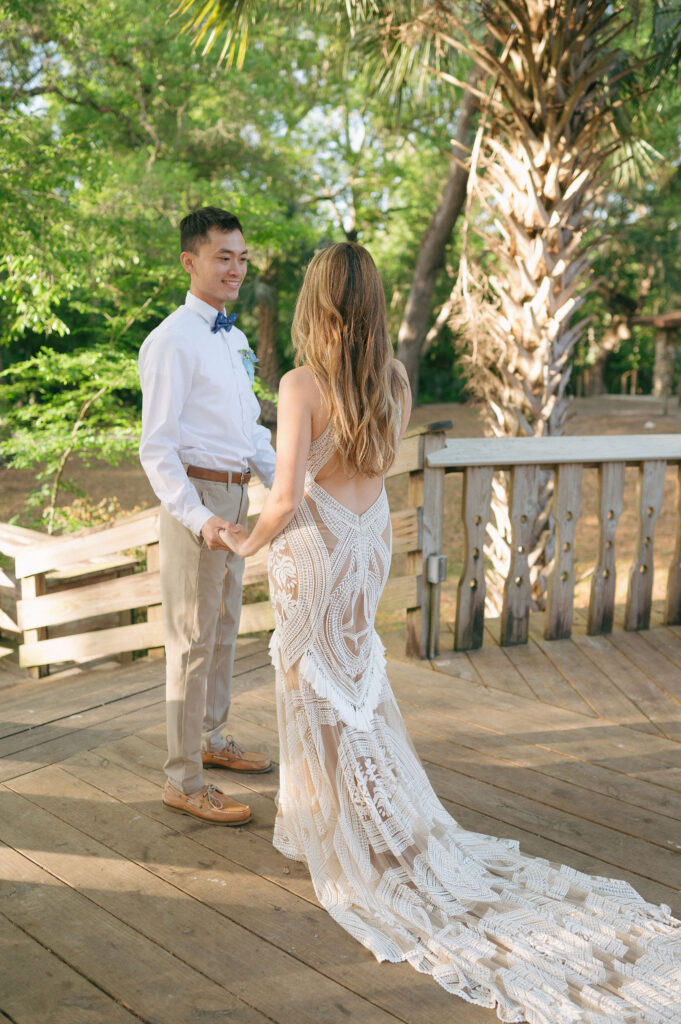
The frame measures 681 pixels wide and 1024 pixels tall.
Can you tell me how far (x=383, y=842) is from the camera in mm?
2299

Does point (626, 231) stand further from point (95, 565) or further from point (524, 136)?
point (95, 565)

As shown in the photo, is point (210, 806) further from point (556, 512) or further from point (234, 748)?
point (556, 512)

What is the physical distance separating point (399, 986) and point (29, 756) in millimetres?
1735

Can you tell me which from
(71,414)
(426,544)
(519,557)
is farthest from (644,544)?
(71,414)

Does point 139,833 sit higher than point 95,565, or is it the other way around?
point 95,565

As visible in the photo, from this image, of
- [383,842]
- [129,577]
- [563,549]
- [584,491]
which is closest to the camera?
[383,842]

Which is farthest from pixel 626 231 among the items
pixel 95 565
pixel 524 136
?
pixel 95 565

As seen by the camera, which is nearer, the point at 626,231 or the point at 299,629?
the point at 299,629

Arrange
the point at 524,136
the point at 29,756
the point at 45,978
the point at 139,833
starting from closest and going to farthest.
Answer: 1. the point at 45,978
2. the point at 139,833
3. the point at 29,756
4. the point at 524,136

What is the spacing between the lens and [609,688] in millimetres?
3750

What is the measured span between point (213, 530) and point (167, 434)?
32 centimetres

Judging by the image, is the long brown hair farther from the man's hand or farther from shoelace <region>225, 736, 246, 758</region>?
shoelace <region>225, 736, 246, 758</region>

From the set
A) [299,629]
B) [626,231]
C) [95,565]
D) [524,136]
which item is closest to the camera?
[299,629]

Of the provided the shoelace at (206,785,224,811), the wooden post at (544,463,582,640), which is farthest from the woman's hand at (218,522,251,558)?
the wooden post at (544,463,582,640)
